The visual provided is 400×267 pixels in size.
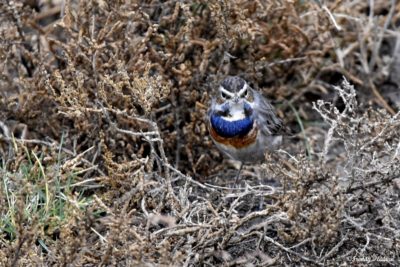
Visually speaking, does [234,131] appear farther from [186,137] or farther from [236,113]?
[186,137]

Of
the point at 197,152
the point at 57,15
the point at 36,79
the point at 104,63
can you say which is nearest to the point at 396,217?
the point at 197,152

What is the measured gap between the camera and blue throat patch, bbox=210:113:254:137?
5.71 meters

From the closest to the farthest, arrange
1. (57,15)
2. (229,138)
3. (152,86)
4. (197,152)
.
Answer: (152,86), (229,138), (197,152), (57,15)

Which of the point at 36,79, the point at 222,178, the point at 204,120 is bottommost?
the point at 222,178

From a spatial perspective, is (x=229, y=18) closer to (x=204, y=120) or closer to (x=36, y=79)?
(x=204, y=120)

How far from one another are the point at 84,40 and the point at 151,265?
217 centimetres

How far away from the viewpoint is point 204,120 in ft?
19.8

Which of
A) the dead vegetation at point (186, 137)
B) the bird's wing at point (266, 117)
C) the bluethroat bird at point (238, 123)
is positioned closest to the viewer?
the dead vegetation at point (186, 137)

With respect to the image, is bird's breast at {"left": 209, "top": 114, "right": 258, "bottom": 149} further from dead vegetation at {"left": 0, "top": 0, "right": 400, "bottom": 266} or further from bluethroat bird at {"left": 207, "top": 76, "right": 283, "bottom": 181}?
dead vegetation at {"left": 0, "top": 0, "right": 400, "bottom": 266}

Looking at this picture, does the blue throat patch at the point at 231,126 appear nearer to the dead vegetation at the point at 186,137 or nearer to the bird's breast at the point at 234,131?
the bird's breast at the point at 234,131

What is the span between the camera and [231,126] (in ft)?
18.8

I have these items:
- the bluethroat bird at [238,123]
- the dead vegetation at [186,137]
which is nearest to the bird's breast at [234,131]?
the bluethroat bird at [238,123]

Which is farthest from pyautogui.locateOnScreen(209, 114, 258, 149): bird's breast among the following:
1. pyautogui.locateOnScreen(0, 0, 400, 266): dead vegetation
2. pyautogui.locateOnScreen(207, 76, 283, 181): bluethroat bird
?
pyautogui.locateOnScreen(0, 0, 400, 266): dead vegetation

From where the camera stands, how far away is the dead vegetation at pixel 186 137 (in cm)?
469
